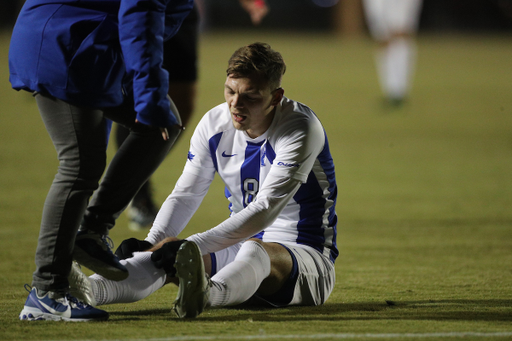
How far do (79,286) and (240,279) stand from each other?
1.87 feet

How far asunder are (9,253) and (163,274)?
5.68 ft

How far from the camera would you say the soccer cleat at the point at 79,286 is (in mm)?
2600

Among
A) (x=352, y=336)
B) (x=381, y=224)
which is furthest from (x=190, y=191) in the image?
(x=381, y=224)

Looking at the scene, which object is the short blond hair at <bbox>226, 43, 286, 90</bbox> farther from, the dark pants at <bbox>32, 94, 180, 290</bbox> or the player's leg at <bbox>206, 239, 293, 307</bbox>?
the player's leg at <bbox>206, 239, 293, 307</bbox>

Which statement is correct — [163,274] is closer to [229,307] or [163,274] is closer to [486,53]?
[229,307]

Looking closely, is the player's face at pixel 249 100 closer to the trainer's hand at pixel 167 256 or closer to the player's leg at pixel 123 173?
the player's leg at pixel 123 173

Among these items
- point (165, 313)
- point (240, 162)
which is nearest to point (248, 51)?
point (240, 162)

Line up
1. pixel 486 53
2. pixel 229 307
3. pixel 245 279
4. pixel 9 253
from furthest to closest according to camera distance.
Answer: pixel 486 53 → pixel 9 253 → pixel 229 307 → pixel 245 279

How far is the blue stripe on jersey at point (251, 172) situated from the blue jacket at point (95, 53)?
0.58m

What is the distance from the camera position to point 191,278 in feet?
8.10

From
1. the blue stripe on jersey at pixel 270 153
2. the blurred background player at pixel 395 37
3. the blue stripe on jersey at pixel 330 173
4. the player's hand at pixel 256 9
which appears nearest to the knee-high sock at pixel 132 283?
the blue stripe on jersey at pixel 270 153

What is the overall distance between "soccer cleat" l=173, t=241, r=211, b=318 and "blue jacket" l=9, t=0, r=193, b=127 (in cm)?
43

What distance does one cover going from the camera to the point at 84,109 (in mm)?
2490

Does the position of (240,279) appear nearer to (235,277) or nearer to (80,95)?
(235,277)
